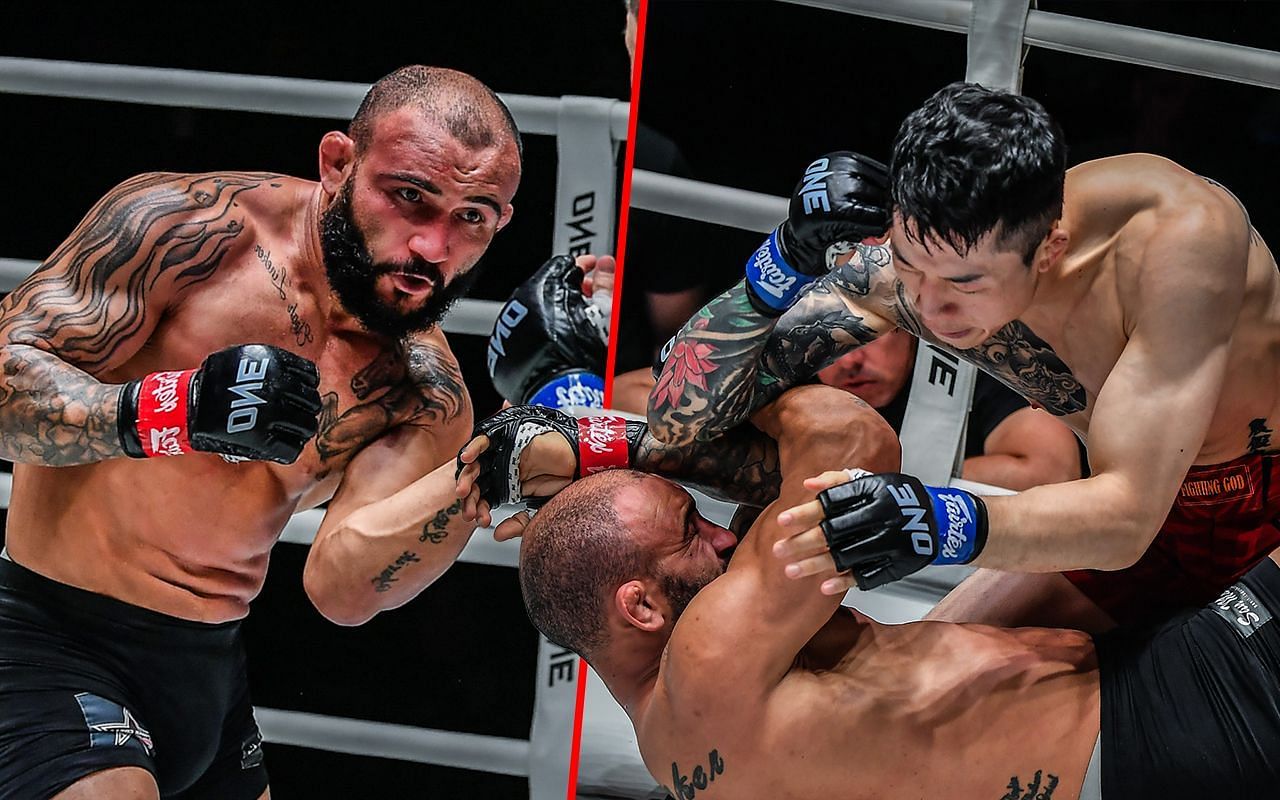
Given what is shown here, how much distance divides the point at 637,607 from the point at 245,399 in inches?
25.8

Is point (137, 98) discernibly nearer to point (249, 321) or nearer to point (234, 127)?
point (234, 127)

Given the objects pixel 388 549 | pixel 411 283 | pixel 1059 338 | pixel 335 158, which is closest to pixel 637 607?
pixel 388 549

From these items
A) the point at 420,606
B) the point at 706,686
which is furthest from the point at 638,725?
the point at 420,606

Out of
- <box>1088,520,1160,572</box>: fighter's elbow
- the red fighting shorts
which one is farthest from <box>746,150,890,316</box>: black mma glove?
the red fighting shorts

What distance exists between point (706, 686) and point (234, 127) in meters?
1.85

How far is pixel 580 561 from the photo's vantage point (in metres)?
1.87

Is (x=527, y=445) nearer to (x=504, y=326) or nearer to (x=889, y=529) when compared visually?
(x=504, y=326)

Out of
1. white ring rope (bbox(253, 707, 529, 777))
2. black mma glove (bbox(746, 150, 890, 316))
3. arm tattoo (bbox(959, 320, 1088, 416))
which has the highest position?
black mma glove (bbox(746, 150, 890, 316))

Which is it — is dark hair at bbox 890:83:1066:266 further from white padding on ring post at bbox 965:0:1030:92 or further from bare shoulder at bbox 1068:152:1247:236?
white padding on ring post at bbox 965:0:1030:92

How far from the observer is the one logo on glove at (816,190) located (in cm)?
177

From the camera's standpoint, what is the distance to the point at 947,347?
2061 mm

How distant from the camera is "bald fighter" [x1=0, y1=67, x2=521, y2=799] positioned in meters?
2.11

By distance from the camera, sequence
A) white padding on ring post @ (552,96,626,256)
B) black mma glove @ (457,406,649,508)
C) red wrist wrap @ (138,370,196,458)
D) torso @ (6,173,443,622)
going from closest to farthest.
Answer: red wrist wrap @ (138,370,196,458), black mma glove @ (457,406,649,508), torso @ (6,173,443,622), white padding on ring post @ (552,96,626,256)

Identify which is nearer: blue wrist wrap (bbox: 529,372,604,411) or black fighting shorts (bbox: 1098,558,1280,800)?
black fighting shorts (bbox: 1098,558,1280,800)
